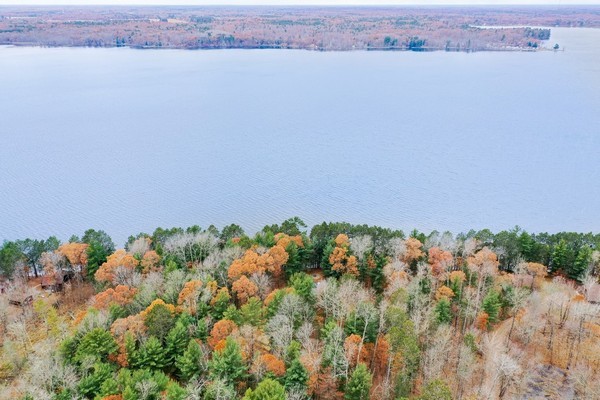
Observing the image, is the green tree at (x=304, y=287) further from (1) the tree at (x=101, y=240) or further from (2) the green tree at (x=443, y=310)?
(1) the tree at (x=101, y=240)

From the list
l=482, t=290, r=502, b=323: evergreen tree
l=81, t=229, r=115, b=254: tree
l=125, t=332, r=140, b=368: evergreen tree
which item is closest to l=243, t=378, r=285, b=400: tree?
l=125, t=332, r=140, b=368: evergreen tree

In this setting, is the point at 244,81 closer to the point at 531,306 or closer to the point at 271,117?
the point at 271,117

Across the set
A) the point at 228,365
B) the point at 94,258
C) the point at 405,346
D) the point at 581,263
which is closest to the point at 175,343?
the point at 228,365

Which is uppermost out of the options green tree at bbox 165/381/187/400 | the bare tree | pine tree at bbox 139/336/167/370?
the bare tree

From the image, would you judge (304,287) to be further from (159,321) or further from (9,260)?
(9,260)

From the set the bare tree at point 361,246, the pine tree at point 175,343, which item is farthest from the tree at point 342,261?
the pine tree at point 175,343

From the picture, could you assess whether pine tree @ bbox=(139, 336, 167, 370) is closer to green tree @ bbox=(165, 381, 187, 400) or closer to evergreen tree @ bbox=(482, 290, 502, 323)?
green tree @ bbox=(165, 381, 187, 400)
